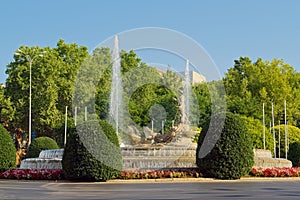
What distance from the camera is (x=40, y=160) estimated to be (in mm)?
23750

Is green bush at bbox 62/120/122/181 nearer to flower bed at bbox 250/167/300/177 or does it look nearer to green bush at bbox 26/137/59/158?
flower bed at bbox 250/167/300/177

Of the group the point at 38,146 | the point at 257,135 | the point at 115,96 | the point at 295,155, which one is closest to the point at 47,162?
the point at 38,146

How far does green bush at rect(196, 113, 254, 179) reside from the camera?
20.6 meters

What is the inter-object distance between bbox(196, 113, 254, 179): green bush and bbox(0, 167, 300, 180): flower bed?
2.20 ft

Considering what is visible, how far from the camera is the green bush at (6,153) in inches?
970

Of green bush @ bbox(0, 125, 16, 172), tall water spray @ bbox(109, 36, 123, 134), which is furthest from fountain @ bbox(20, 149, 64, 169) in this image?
tall water spray @ bbox(109, 36, 123, 134)

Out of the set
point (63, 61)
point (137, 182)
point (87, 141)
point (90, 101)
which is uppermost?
point (63, 61)

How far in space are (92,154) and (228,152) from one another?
5350 mm

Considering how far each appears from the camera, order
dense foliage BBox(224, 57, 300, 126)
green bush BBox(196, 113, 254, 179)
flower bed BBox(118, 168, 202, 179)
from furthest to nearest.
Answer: dense foliage BBox(224, 57, 300, 126), green bush BBox(196, 113, 254, 179), flower bed BBox(118, 168, 202, 179)

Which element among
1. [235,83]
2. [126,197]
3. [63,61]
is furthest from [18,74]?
[126,197]

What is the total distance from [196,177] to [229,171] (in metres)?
1.31

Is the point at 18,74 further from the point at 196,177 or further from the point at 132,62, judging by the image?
the point at 196,177

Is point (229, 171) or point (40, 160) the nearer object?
point (229, 171)

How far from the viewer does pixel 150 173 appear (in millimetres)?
20547
